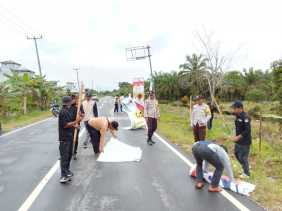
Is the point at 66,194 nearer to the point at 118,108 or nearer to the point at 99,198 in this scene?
the point at 99,198

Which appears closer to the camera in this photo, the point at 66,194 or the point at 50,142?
the point at 66,194

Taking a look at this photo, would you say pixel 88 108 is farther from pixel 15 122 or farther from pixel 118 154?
pixel 15 122

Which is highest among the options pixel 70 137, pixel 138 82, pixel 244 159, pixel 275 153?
pixel 138 82

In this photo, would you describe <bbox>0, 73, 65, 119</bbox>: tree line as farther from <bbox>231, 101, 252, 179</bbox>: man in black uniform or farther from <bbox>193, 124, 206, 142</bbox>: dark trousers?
<bbox>231, 101, 252, 179</bbox>: man in black uniform

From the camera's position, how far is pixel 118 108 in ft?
116

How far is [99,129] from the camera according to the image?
31.8 ft

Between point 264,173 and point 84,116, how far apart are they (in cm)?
525

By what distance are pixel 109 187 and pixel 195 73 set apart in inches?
2334

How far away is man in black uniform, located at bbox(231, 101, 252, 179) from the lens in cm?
716

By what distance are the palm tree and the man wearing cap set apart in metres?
50.4

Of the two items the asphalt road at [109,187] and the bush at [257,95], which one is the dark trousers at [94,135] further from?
the bush at [257,95]

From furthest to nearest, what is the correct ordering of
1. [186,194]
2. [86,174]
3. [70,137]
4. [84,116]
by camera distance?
1. [84,116]
2. [86,174]
3. [70,137]
4. [186,194]

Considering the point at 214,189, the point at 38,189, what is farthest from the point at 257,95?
the point at 38,189

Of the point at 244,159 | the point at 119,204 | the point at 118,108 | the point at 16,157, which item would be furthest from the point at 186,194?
the point at 118,108
